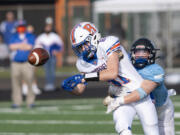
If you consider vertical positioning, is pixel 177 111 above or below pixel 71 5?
below

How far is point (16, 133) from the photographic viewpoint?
9398 millimetres

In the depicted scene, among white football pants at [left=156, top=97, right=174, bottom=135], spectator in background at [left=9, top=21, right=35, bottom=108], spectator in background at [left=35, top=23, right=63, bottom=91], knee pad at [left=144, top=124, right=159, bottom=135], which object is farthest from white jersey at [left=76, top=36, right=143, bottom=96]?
spectator in background at [left=35, top=23, right=63, bottom=91]

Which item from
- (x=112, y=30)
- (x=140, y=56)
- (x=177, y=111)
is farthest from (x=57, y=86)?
(x=140, y=56)

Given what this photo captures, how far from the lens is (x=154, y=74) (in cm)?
621

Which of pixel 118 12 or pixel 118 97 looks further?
pixel 118 12

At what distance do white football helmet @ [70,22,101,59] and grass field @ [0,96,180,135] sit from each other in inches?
125

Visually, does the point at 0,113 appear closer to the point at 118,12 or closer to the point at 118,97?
the point at 118,97

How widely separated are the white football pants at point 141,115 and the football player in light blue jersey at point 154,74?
279 millimetres

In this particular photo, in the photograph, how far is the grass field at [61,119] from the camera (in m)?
9.50

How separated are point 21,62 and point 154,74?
6.59 m

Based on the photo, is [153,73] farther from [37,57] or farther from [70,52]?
[70,52]

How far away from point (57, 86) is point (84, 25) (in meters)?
10.9

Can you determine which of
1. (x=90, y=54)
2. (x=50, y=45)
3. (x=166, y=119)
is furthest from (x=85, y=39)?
(x=50, y=45)

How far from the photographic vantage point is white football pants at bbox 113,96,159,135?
6043mm
